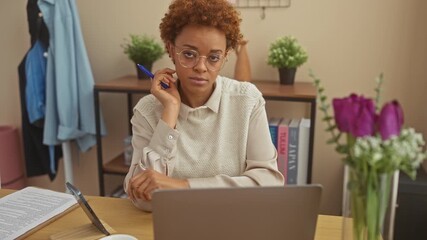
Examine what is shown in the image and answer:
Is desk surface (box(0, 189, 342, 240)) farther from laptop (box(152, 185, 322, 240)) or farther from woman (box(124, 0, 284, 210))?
laptop (box(152, 185, 322, 240))

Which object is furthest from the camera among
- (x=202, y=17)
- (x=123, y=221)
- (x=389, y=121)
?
(x=202, y=17)

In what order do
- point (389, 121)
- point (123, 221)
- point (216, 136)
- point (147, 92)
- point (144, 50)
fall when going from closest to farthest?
point (389, 121), point (123, 221), point (216, 136), point (147, 92), point (144, 50)

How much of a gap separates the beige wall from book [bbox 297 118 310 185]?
0.19 meters

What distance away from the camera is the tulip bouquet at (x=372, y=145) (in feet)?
1.86

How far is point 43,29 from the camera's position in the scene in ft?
7.63

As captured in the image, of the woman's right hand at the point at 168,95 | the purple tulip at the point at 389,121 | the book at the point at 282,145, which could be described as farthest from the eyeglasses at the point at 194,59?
the book at the point at 282,145

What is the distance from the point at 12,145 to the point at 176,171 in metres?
1.86

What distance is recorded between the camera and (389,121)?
57 centimetres

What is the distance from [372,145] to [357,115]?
5 cm

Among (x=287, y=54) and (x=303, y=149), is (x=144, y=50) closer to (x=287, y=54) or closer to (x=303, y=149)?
(x=287, y=54)

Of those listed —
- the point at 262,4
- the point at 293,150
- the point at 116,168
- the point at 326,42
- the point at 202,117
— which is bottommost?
the point at 116,168

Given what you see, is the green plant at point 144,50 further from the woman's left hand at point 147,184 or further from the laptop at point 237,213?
the laptop at point 237,213

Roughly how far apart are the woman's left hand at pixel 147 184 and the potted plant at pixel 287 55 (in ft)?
3.77

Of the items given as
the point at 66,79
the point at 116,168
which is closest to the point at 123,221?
the point at 116,168
